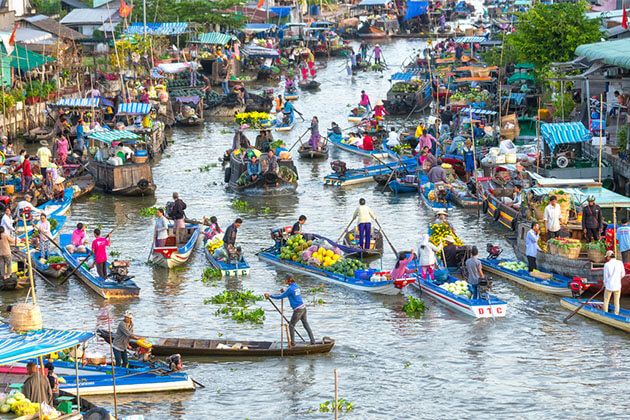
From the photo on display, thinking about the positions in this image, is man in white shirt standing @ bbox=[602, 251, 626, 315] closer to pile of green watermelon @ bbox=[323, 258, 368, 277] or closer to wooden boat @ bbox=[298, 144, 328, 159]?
pile of green watermelon @ bbox=[323, 258, 368, 277]

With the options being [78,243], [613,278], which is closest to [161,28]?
[78,243]

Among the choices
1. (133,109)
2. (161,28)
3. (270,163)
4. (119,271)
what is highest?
(161,28)

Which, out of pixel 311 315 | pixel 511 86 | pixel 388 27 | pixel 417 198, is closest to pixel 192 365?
pixel 311 315

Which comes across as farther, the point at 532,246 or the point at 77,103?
the point at 77,103

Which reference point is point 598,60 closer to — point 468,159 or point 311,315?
point 468,159

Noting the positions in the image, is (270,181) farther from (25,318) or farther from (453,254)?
(25,318)

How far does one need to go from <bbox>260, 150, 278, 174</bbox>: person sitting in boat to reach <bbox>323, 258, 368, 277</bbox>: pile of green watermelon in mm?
10493

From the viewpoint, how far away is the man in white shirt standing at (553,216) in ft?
88.0

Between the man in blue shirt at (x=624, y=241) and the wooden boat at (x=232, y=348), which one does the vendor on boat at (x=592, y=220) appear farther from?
the wooden boat at (x=232, y=348)

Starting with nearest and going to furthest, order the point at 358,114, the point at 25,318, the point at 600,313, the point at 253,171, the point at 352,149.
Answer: the point at 25,318, the point at 600,313, the point at 253,171, the point at 352,149, the point at 358,114

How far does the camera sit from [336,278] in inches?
1056

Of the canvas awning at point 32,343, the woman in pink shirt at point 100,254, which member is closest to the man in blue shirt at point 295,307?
the canvas awning at point 32,343

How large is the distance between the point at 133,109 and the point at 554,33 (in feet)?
63.0

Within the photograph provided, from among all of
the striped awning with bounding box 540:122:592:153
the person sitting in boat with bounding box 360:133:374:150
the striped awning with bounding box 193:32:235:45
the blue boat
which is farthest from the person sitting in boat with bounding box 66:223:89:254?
the striped awning with bounding box 193:32:235:45
